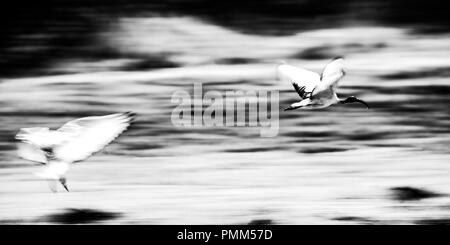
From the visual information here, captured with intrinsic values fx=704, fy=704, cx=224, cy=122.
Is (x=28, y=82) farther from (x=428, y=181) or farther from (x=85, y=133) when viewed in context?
(x=428, y=181)

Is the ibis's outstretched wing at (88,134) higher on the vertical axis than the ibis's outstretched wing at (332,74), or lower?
lower

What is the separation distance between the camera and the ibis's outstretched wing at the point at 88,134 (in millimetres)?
2244

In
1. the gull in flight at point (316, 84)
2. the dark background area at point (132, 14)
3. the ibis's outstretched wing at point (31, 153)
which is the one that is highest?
the dark background area at point (132, 14)

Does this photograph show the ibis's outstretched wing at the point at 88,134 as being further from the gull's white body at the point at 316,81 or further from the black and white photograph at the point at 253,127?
the gull's white body at the point at 316,81

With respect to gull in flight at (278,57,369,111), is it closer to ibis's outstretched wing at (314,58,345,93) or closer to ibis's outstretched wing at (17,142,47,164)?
ibis's outstretched wing at (314,58,345,93)

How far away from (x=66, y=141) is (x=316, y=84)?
81 centimetres

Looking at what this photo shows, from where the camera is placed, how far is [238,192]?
7.41 ft

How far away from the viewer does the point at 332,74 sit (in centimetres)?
225

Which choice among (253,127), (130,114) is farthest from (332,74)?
(130,114)

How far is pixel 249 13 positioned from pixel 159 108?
43 cm

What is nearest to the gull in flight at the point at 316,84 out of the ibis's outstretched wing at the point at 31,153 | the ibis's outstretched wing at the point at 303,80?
the ibis's outstretched wing at the point at 303,80

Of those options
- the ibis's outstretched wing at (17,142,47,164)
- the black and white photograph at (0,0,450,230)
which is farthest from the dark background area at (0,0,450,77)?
the ibis's outstretched wing at (17,142,47,164)
